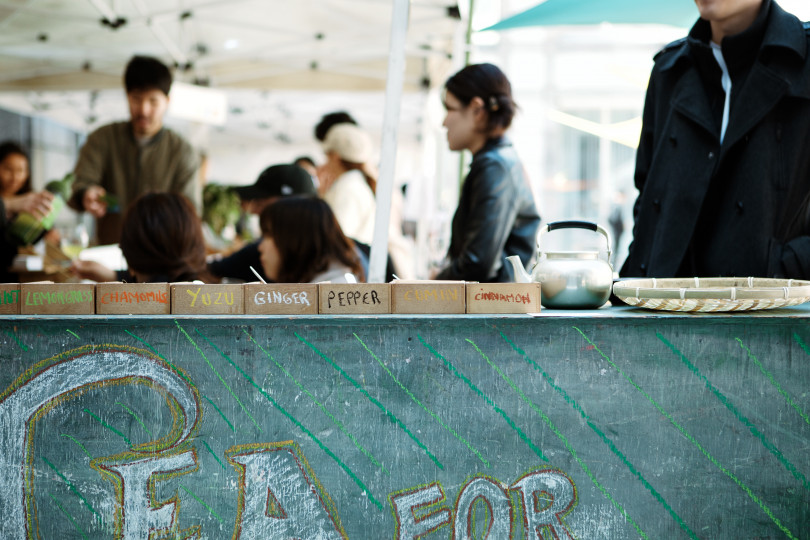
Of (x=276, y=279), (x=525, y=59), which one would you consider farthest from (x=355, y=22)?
(x=525, y=59)

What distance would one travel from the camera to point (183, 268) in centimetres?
225

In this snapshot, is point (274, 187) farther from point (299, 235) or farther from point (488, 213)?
point (488, 213)

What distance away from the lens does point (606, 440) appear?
4.33 ft

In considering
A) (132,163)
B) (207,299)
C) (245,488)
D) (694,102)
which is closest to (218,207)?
(132,163)

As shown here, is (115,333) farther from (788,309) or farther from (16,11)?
(16,11)

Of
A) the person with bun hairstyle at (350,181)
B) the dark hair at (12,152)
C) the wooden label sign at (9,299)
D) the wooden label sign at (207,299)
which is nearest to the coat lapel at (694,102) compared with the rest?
the wooden label sign at (207,299)

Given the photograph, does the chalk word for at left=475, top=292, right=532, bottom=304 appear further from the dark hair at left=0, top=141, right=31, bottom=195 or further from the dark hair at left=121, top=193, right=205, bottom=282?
the dark hair at left=0, top=141, right=31, bottom=195

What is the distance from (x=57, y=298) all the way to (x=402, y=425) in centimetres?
67

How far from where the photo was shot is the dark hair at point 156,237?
221 cm

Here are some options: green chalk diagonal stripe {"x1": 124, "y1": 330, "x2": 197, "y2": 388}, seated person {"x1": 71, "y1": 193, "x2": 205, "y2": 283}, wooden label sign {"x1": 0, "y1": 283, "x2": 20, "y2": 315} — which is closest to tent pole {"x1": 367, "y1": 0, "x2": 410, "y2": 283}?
seated person {"x1": 71, "y1": 193, "x2": 205, "y2": 283}

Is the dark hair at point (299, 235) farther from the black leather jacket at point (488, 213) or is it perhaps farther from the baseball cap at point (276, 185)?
the baseball cap at point (276, 185)

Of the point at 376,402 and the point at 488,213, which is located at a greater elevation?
the point at 488,213

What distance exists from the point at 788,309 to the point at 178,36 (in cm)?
669

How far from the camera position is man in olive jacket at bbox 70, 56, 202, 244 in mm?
3477
